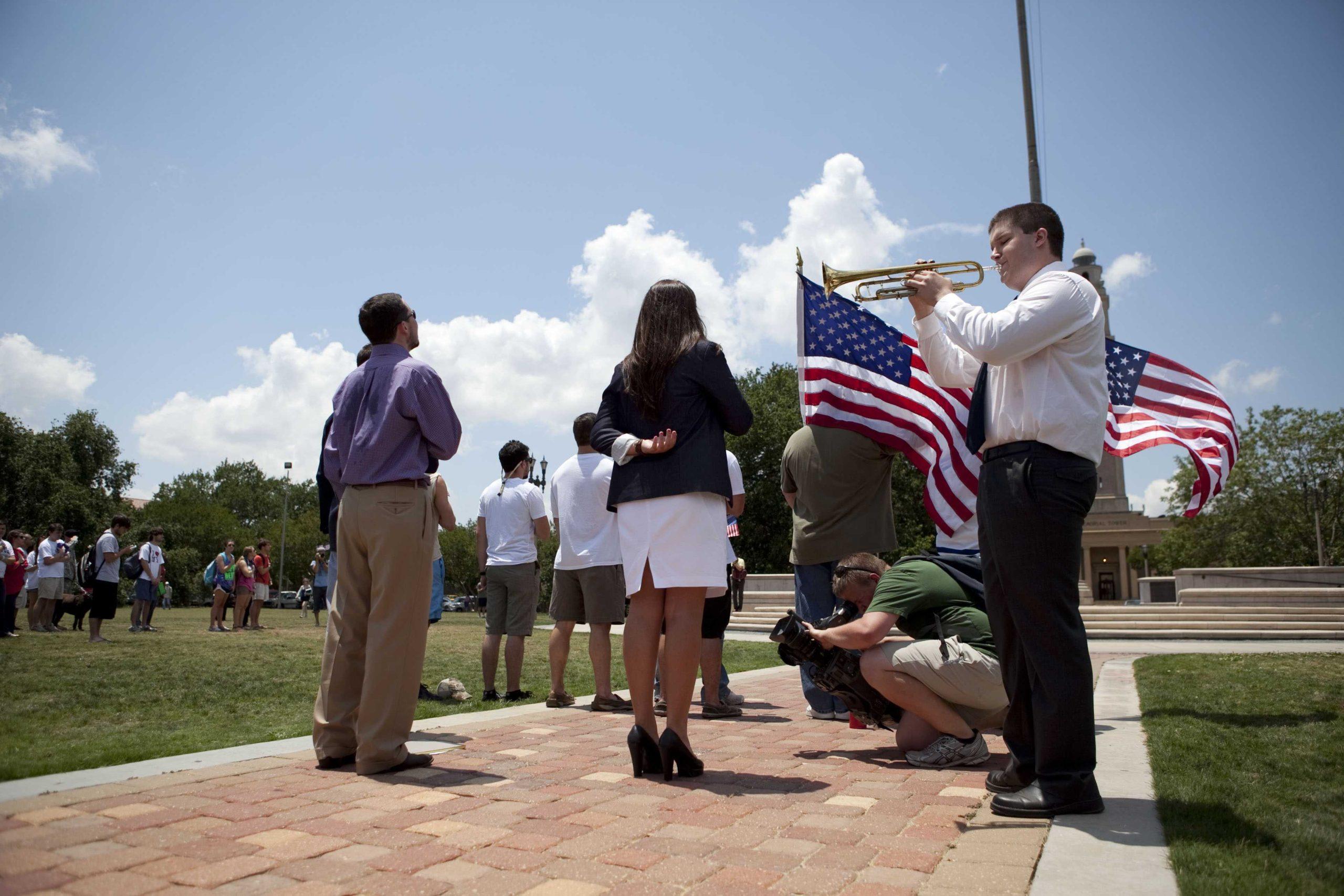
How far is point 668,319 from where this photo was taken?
4.16 meters

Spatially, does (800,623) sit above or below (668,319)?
below

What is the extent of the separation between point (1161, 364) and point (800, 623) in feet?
15.3

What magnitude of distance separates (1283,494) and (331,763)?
6009 cm

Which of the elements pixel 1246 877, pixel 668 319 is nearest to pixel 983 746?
pixel 1246 877

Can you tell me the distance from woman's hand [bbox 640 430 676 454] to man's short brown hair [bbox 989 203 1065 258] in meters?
1.61

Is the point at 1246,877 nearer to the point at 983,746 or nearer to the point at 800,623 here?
the point at 983,746

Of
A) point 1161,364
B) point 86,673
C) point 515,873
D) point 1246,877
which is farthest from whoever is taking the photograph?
point 86,673

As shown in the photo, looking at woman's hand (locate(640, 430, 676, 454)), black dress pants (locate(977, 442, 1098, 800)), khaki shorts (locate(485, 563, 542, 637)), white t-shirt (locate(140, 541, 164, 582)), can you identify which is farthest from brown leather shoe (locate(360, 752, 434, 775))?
white t-shirt (locate(140, 541, 164, 582))

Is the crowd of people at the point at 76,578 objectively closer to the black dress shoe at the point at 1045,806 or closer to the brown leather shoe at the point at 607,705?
the brown leather shoe at the point at 607,705

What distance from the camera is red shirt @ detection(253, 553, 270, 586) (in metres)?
21.2

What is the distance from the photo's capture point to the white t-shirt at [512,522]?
717cm

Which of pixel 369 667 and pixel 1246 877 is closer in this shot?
pixel 1246 877

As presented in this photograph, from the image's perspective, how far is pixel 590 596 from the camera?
6543mm

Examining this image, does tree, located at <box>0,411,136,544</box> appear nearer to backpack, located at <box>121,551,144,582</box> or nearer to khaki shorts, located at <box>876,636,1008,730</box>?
backpack, located at <box>121,551,144,582</box>
